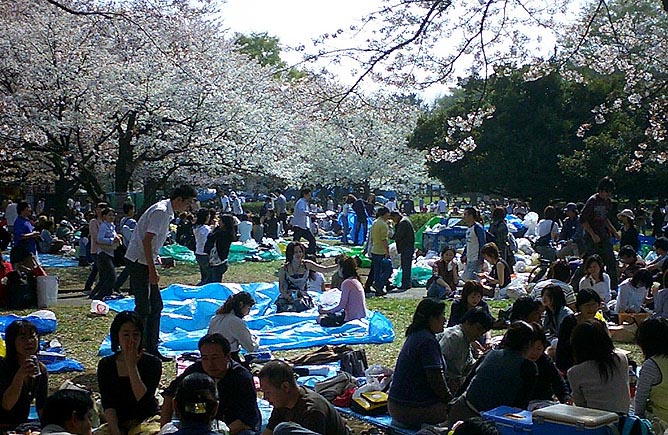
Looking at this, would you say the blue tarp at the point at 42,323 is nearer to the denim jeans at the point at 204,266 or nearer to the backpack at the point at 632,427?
the denim jeans at the point at 204,266

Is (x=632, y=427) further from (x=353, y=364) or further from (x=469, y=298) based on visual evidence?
(x=353, y=364)

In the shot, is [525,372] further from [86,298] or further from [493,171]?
[493,171]

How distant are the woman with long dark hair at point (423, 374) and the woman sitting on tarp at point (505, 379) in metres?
0.33

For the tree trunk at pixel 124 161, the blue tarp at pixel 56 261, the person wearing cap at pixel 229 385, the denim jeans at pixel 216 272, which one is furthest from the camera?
the tree trunk at pixel 124 161

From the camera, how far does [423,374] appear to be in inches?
209

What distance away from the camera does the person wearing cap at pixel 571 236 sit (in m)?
12.9

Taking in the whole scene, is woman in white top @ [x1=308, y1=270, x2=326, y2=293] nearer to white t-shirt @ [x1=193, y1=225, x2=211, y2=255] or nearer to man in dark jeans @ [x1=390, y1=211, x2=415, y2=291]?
white t-shirt @ [x1=193, y1=225, x2=211, y2=255]

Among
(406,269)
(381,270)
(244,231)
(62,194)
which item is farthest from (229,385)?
(62,194)

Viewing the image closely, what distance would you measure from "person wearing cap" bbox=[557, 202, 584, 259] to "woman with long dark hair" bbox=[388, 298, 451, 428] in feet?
26.4

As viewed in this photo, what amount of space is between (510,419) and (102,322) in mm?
6921

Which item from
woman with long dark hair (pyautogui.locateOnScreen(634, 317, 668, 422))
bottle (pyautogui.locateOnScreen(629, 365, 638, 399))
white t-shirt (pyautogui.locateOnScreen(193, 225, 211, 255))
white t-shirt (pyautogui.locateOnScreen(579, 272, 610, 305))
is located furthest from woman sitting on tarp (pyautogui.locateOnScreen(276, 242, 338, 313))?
woman with long dark hair (pyautogui.locateOnScreen(634, 317, 668, 422))

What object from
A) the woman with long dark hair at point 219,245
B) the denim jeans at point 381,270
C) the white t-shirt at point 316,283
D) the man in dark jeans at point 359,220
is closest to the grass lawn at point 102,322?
the denim jeans at point 381,270

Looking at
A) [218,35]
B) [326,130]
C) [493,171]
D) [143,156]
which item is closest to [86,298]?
[143,156]

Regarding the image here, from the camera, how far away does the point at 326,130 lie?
35.2 m
